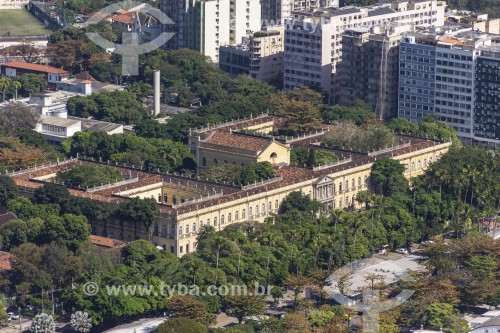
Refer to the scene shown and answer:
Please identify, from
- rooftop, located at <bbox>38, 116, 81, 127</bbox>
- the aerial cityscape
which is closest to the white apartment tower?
the aerial cityscape

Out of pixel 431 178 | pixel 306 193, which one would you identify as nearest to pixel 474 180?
pixel 431 178

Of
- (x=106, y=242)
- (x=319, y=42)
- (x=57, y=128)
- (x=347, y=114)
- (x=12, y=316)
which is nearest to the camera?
(x=12, y=316)

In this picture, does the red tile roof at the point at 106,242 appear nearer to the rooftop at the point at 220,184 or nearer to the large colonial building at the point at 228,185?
the large colonial building at the point at 228,185

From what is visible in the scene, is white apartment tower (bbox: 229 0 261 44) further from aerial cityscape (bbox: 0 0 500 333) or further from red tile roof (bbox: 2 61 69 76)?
red tile roof (bbox: 2 61 69 76)

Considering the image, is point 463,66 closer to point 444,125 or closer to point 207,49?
point 444,125

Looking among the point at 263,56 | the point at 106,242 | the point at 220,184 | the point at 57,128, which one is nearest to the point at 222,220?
the point at 220,184

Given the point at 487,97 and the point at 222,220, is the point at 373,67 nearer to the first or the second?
the point at 487,97
